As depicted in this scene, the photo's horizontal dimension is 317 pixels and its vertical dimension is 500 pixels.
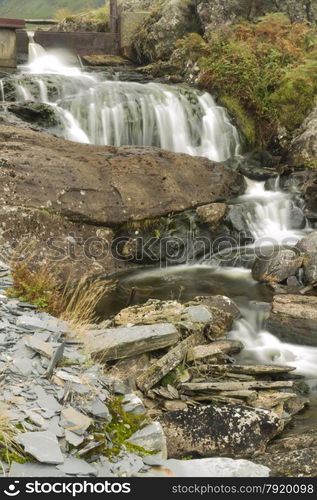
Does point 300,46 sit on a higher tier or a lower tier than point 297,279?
higher

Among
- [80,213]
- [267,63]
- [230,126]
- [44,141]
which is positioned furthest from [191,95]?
[80,213]

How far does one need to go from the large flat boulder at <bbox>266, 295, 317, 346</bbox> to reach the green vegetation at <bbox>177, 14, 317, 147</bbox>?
29.5 ft

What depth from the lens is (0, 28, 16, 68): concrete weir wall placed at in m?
20.8

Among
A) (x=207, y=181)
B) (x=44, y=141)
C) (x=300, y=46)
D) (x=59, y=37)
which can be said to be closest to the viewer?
(x=44, y=141)

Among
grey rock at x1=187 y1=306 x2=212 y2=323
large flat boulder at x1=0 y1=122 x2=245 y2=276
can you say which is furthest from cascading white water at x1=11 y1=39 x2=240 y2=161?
grey rock at x1=187 y1=306 x2=212 y2=323

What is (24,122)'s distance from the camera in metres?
14.2

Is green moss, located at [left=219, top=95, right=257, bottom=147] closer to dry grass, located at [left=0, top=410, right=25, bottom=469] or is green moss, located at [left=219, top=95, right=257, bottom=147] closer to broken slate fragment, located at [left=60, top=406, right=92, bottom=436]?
broken slate fragment, located at [left=60, top=406, right=92, bottom=436]

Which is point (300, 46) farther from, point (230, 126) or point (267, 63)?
point (230, 126)

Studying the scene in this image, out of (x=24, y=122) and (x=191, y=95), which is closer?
(x=24, y=122)

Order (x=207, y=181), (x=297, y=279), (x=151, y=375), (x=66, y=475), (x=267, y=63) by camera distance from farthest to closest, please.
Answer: (x=267, y=63) < (x=207, y=181) < (x=297, y=279) < (x=151, y=375) < (x=66, y=475)

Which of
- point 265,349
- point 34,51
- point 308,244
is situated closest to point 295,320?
point 265,349

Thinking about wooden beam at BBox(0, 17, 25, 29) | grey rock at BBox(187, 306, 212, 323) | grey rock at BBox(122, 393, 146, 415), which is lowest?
grey rock at BBox(187, 306, 212, 323)

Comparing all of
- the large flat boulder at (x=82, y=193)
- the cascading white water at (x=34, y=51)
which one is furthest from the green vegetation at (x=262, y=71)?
the cascading white water at (x=34, y=51)

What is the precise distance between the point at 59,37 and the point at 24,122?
35.0ft
